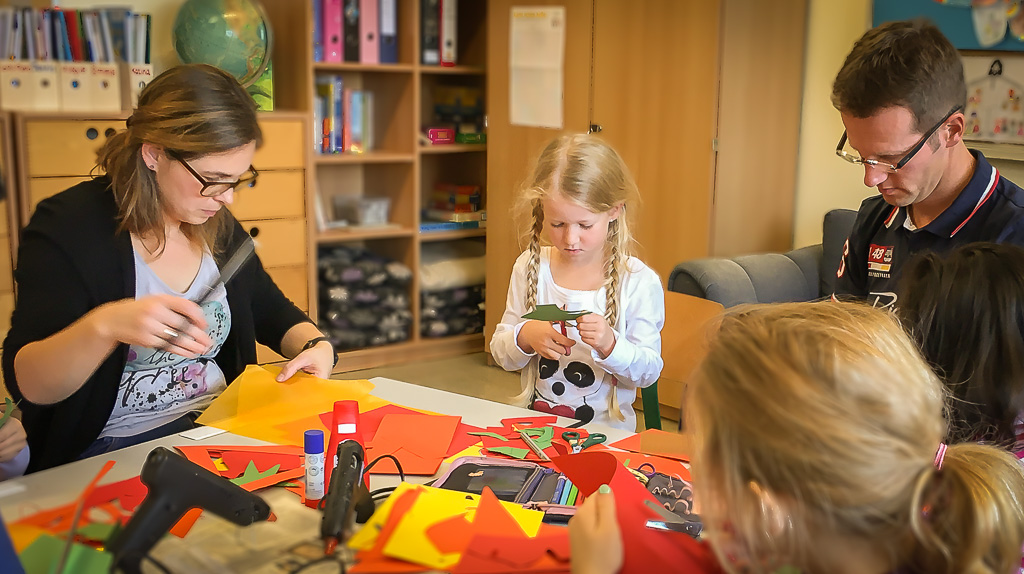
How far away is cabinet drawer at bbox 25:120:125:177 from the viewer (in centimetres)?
296

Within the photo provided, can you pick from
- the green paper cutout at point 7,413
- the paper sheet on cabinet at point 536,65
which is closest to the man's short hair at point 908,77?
the green paper cutout at point 7,413

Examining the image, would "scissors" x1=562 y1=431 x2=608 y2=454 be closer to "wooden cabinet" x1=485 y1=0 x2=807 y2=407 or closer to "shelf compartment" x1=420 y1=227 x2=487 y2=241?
"wooden cabinet" x1=485 y1=0 x2=807 y2=407

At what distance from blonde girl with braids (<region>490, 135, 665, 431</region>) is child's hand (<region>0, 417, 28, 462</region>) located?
90cm

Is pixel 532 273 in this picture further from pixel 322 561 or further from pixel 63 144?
pixel 63 144

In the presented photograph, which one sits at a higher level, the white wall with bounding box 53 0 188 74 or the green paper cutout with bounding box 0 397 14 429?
the white wall with bounding box 53 0 188 74

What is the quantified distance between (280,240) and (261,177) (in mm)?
259

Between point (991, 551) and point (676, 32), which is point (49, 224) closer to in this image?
point (991, 551)

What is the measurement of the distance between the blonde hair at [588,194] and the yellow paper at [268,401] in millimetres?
482

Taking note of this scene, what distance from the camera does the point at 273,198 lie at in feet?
11.4

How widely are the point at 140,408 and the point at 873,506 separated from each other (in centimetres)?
129

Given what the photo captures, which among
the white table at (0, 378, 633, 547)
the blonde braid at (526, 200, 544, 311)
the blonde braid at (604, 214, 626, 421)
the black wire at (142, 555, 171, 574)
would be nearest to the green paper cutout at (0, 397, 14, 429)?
the white table at (0, 378, 633, 547)

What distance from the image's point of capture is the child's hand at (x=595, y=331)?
1.67 meters

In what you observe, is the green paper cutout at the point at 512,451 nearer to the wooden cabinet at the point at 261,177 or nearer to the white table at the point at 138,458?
the white table at the point at 138,458

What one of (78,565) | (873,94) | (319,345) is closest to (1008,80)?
(873,94)
